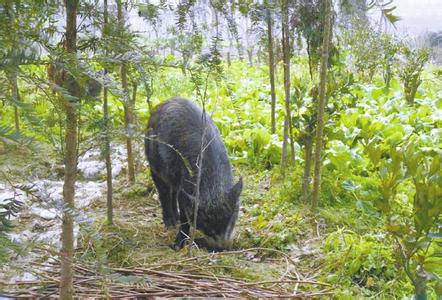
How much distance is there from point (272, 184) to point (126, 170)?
213 centimetres

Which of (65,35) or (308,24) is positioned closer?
(65,35)

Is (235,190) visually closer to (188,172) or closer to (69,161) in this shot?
(188,172)

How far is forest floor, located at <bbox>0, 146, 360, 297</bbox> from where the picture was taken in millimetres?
3328

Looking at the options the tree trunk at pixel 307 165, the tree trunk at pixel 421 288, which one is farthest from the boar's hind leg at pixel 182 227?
the tree trunk at pixel 421 288

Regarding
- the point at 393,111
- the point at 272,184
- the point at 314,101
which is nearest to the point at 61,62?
the point at 314,101

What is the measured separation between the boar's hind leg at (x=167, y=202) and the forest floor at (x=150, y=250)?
0.14 meters

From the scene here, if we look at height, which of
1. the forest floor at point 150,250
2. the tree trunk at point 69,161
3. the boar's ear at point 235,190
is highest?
the tree trunk at point 69,161

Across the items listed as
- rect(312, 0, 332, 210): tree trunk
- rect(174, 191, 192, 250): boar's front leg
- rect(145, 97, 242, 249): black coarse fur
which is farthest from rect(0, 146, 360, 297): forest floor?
rect(312, 0, 332, 210): tree trunk

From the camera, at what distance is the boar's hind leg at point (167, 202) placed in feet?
18.6

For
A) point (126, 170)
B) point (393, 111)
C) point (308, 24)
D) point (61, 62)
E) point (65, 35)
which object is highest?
point (308, 24)

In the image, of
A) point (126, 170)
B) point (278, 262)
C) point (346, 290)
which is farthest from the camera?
point (126, 170)

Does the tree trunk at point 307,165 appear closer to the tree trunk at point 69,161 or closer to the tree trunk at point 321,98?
the tree trunk at point 321,98

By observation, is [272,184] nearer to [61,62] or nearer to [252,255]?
[252,255]

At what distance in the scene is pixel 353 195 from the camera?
595 centimetres
